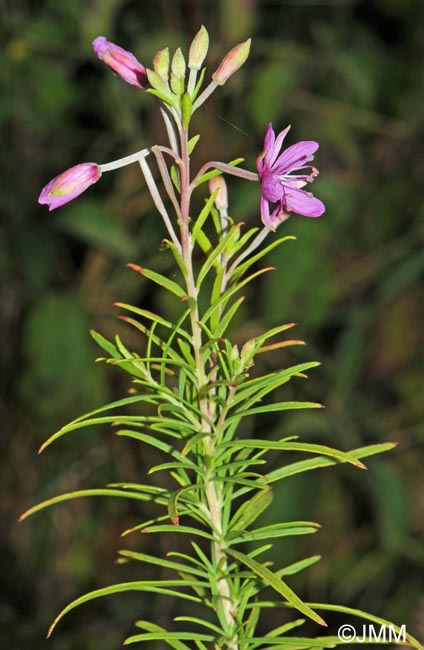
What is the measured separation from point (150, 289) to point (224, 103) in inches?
15.0

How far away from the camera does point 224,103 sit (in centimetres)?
161

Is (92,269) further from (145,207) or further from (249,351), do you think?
(249,351)

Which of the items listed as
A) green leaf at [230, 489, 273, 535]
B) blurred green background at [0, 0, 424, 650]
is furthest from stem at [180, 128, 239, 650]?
blurred green background at [0, 0, 424, 650]

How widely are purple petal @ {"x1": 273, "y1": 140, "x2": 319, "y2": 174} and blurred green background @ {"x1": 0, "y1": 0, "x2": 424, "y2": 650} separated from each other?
85 centimetres

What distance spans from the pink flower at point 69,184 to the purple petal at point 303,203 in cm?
10

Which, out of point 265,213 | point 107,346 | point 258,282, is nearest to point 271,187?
point 265,213

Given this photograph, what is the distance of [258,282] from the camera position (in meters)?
1.52

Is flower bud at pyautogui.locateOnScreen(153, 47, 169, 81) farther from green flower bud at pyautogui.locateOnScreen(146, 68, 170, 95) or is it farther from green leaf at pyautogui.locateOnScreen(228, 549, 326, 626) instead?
green leaf at pyautogui.locateOnScreen(228, 549, 326, 626)

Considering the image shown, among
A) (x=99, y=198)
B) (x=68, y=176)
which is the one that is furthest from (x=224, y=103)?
(x=68, y=176)

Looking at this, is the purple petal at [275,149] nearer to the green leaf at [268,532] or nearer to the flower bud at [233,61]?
the flower bud at [233,61]

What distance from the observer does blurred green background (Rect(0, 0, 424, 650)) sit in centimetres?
138

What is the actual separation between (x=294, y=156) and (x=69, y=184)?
0.11 metres

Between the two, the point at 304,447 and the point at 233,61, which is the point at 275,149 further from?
the point at 304,447

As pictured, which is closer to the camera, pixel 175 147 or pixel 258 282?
pixel 175 147
